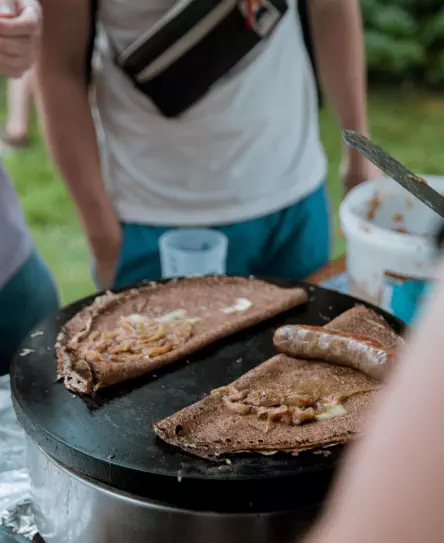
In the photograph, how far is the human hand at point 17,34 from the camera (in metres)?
1.29

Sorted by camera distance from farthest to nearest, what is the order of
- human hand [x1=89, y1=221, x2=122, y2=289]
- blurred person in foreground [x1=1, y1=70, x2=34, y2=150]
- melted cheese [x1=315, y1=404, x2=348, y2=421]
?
1. blurred person in foreground [x1=1, y1=70, x2=34, y2=150]
2. human hand [x1=89, y1=221, x2=122, y2=289]
3. melted cheese [x1=315, y1=404, x2=348, y2=421]

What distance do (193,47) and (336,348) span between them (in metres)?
1.01

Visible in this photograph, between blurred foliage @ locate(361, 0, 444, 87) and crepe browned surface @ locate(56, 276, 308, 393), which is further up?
crepe browned surface @ locate(56, 276, 308, 393)

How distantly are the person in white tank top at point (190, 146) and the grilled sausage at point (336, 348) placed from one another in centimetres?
92

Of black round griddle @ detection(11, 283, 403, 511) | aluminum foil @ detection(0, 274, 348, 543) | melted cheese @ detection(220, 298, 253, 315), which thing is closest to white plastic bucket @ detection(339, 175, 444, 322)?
black round griddle @ detection(11, 283, 403, 511)

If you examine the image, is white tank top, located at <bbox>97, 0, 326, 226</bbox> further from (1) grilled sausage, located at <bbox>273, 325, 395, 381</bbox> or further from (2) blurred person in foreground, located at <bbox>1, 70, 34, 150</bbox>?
(2) blurred person in foreground, located at <bbox>1, 70, 34, 150</bbox>

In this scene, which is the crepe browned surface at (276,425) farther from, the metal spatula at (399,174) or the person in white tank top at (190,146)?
the person in white tank top at (190,146)

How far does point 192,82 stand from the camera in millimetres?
1816

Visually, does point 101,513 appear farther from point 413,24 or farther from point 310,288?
point 413,24

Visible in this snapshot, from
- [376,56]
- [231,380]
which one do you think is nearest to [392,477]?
[231,380]

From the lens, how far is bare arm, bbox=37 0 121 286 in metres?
1.83

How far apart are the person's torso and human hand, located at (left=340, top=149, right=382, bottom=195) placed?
107 cm

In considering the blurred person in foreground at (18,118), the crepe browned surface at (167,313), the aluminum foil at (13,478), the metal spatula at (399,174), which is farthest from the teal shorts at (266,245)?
the blurred person in foreground at (18,118)

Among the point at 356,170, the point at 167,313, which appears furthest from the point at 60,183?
the point at 167,313
